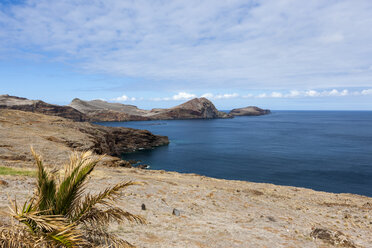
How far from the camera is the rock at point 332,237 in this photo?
977 centimetres

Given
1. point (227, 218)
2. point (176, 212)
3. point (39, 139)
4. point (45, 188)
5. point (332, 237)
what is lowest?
point (227, 218)

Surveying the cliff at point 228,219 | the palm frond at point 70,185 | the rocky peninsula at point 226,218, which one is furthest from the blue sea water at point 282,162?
the palm frond at point 70,185

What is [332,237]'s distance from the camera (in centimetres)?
1014

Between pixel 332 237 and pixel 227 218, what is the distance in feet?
15.1

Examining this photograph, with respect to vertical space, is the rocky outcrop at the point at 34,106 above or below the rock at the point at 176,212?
above

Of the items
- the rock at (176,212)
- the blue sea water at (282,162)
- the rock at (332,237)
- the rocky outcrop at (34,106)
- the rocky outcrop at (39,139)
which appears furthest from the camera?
the rocky outcrop at (34,106)

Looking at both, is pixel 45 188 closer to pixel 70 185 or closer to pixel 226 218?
pixel 70 185

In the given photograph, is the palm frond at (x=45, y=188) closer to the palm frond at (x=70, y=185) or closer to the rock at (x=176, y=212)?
the palm frond at (x=70, y=185)

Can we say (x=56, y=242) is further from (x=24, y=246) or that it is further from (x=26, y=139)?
(x=26, y=139)

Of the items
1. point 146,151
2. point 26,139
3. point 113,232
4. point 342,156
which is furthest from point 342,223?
point 146,151

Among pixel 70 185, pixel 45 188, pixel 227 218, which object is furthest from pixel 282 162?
pixel 45 188

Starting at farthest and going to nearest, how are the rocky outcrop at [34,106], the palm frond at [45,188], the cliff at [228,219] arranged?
the rocky outcrop at [34,106] < the cliff at [228,219] < the palm frond at [45,188]

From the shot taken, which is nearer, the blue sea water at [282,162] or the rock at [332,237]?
the rock at [332,237]

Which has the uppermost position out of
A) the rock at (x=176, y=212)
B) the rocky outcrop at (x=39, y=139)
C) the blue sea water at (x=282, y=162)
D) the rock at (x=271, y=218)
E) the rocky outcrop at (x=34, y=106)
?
the rocky outcrop at (x=34, y=106)
